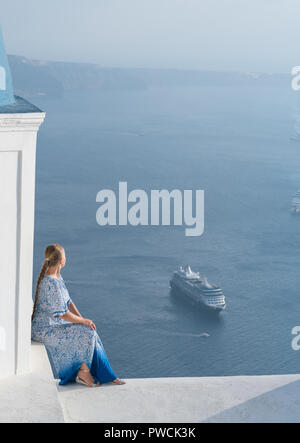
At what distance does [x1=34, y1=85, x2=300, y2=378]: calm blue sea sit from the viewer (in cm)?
2789

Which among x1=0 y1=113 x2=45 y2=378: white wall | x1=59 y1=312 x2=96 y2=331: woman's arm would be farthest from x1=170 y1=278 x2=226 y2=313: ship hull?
x1=0 y1=113 x2=45 y2=378: white wall

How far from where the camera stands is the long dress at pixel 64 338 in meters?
2.11

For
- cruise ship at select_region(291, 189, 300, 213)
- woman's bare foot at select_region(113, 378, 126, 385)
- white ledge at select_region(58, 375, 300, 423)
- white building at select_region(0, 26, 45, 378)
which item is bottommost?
white ledge at select_region(58, 375, 300, 423)

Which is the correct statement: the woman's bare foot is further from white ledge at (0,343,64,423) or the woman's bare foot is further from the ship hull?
the ship hull

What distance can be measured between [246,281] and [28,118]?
30.2m

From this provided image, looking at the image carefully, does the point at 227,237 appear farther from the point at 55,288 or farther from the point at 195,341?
the point at 55,288

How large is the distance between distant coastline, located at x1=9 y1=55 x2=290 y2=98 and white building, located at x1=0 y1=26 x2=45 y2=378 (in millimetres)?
56329

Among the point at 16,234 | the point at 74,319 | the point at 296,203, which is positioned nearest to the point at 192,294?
the point at 296,203

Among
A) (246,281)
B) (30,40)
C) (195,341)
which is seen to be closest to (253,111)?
(30,40)

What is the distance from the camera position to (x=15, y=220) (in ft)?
6.36

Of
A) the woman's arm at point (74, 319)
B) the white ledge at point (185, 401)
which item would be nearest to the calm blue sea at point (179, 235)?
the white ledge at point (185, 401)

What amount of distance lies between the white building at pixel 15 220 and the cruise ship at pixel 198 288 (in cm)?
2818

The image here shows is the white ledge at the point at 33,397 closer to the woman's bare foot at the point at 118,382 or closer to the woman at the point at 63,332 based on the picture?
the woman at the point at 63,332

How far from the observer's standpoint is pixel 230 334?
29.3 m
